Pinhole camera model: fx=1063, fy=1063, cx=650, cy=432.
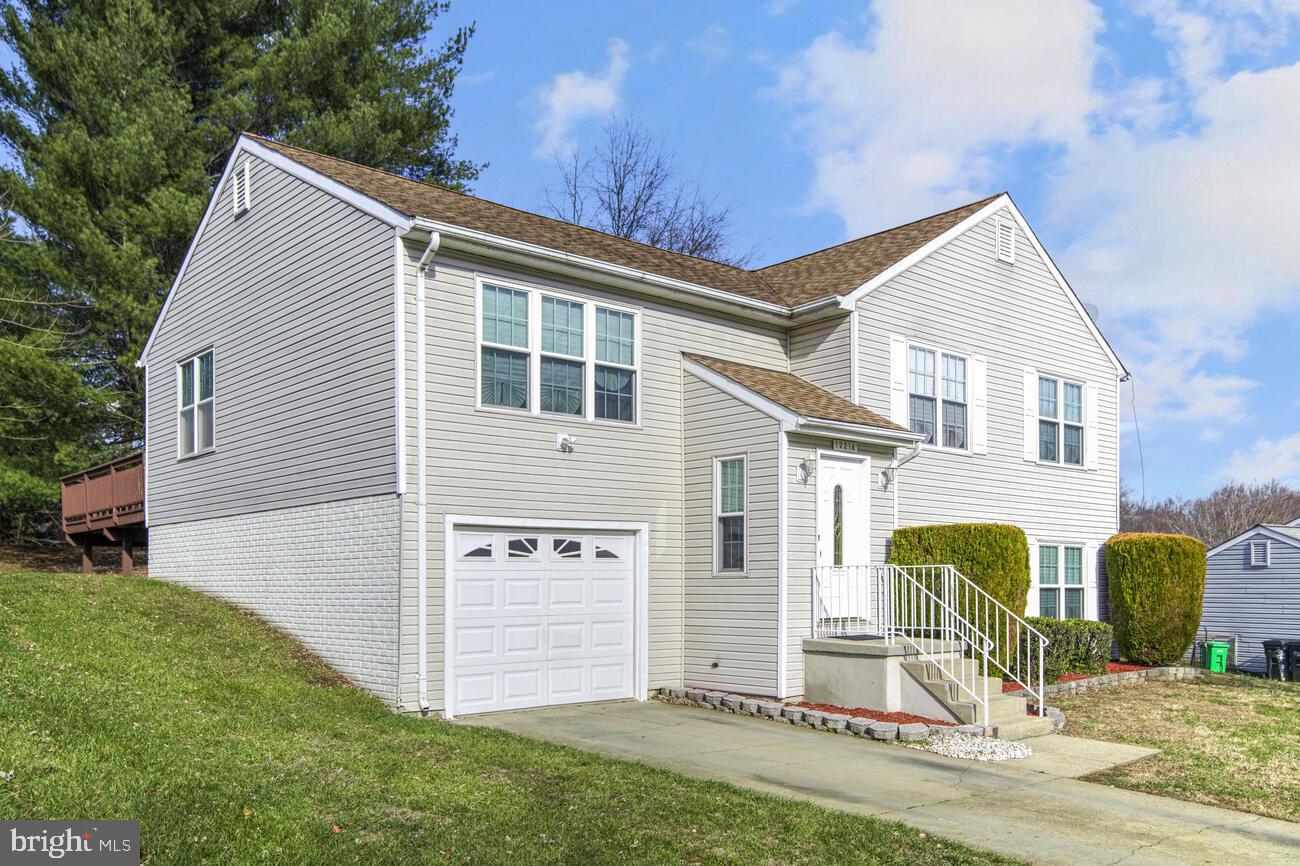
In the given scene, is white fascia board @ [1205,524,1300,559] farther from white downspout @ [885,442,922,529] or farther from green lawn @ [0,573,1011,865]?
green lawn @ [0,573,1011,865]

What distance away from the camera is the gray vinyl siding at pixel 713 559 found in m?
12.7

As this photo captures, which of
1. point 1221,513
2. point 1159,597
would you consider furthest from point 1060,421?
point 1221,513

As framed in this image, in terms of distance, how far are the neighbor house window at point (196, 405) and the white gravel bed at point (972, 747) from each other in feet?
35.9

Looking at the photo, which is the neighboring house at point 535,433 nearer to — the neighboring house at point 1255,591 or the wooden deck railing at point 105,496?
the wooden deck railing at point 105,496

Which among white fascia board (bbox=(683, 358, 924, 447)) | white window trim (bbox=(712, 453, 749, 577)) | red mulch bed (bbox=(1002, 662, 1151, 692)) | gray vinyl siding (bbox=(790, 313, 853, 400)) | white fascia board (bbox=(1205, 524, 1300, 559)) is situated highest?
gray vinyl siding (bbox=(790, 313, 853, 400))

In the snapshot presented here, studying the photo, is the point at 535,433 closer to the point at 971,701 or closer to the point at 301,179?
the point at 301,179

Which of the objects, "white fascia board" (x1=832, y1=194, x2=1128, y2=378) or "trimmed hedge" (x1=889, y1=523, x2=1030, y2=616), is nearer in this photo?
"trimmed hedge" (x1=889, y1=523, x2=1030, y2=616)

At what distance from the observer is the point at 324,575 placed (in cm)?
1266

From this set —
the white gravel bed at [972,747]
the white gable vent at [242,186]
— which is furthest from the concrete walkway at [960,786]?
the white gable vent at [242,186]

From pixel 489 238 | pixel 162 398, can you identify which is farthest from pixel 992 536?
pixel 162 398

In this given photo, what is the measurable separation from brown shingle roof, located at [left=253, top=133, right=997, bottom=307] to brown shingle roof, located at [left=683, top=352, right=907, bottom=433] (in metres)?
1.12

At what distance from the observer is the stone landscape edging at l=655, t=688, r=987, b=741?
1078 cm

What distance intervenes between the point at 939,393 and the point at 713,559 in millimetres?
5024

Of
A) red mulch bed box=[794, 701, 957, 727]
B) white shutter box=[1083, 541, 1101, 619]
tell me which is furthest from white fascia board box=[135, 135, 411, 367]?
white shutter box=[1083, 541, 1101, 619]
